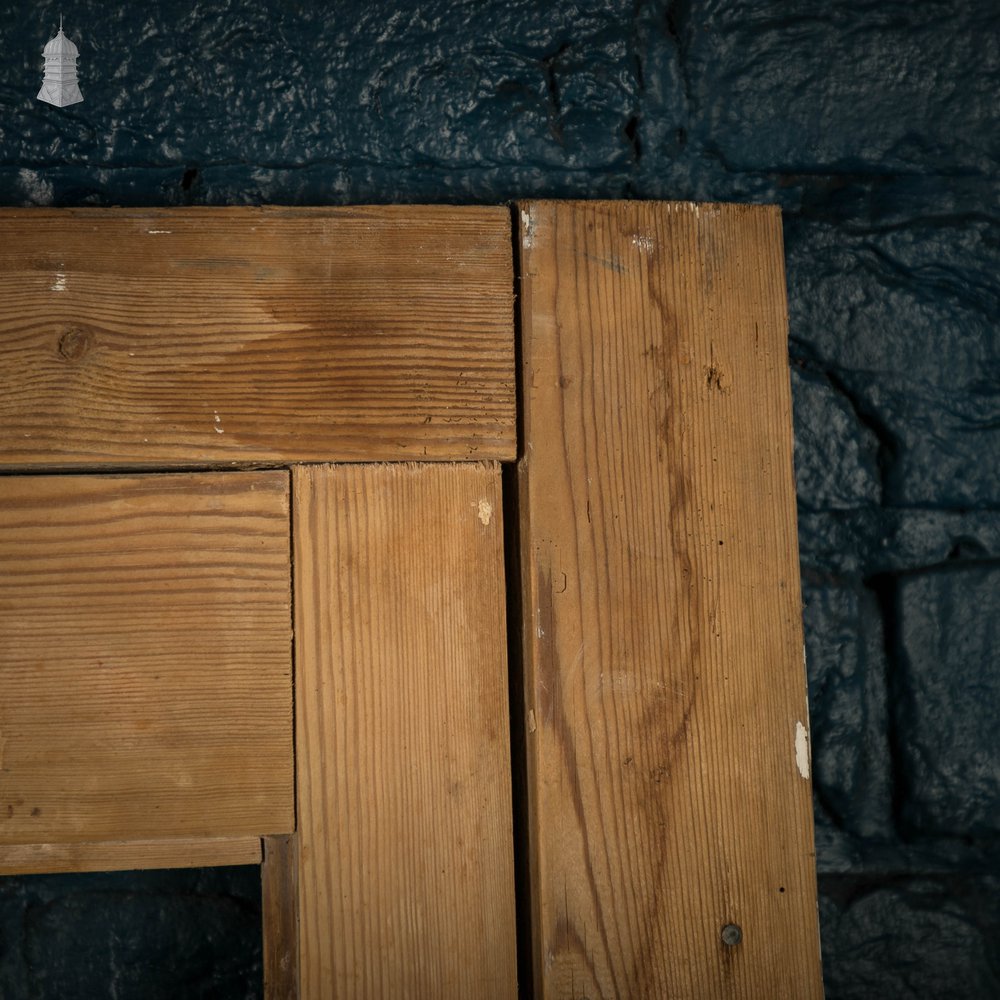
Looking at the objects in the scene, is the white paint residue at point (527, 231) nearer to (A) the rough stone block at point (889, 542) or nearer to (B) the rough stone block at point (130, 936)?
(A) the rough stone block at point (889, 542)

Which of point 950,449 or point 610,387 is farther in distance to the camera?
point 950,449

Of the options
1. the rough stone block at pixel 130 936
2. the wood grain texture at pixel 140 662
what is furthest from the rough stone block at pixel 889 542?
the rough stone block at pixel 130 936

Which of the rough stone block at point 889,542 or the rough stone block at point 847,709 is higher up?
the rough stone block at point 889,542

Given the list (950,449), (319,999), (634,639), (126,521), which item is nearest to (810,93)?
(950,449)

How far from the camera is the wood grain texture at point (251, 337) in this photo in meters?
0.85

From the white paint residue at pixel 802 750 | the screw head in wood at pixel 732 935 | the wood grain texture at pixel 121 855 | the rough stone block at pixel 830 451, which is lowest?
the screw head in wood at pixel 732 935

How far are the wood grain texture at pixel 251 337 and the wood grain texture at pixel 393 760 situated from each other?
0.26 ft

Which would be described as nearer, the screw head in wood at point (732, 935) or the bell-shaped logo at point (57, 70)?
the screw head in wood at point (732, 935)

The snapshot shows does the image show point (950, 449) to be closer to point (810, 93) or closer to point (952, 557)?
point (952, 557)

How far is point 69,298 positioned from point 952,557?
3.28 ft

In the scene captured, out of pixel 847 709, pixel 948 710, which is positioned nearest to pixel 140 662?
pixel 847 709

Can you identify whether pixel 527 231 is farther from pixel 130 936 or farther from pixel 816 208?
pixel 130 936

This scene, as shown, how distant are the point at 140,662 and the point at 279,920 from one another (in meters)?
0.29

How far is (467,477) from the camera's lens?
885 millimetres
